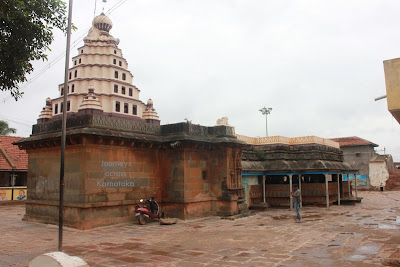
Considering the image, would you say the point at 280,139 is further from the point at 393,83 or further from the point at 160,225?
the point at 393,83

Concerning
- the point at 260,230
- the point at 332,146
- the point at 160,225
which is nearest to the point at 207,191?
the point at 160,225

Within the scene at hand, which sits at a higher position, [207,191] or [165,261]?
[207,191]

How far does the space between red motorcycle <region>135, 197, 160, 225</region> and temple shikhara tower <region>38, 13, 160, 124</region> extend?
9.19 meters

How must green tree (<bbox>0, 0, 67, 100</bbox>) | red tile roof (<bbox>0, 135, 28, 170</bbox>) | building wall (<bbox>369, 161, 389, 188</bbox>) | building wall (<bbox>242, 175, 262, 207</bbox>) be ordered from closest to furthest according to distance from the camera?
1. green tree (<bbox>0, 0, 67, 100</bbox>)
2. building wall (<bbox>242, 175, 262, 207</bbox>)
3. red tile roof (<bbox>0, 135, 28, 170</bbox>)
4. building wall (<bbox>369, 161, 389, 188</bbox>)

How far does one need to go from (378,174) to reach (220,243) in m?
38.0

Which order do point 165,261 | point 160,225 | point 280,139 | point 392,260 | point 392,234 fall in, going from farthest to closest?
1. point 280,139
2. point 160,225
3. point 392,234
4. point 165,261
5. point 392,260

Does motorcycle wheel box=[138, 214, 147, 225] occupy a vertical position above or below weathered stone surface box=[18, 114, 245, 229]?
below

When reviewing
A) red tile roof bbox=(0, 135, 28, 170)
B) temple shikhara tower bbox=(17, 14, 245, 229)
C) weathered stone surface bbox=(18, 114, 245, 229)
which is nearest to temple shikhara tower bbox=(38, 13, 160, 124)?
red tile roof bbox=(0, 135, 28, 170)

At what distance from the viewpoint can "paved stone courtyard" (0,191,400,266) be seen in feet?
25.3

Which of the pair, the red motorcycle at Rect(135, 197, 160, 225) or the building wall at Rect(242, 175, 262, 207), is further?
the building wall at Rect(242, 175, 262, 207)

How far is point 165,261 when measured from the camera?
7723 mm

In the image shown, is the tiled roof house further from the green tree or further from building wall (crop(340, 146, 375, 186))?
the green tree

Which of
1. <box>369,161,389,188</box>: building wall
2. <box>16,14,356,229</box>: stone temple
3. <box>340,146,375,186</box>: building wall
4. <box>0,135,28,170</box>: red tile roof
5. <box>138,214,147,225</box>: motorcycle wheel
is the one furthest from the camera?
<box>340,146,375,186</box>: building wall

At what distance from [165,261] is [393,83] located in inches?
263
